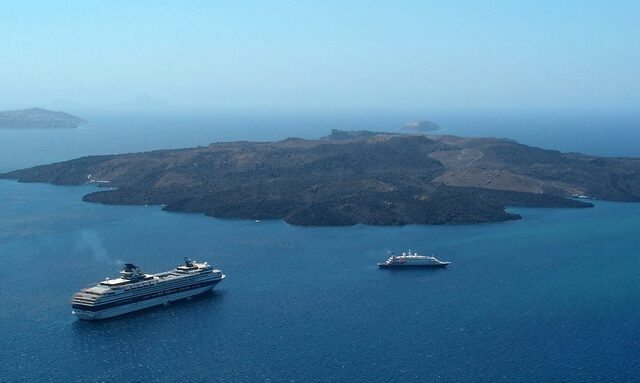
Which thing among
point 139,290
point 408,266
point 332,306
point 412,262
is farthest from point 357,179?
point 139,290

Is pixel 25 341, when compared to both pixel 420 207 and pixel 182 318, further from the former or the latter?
pixel 420 207

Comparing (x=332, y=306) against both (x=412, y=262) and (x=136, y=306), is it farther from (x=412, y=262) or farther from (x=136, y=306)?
(x=136, y=306)

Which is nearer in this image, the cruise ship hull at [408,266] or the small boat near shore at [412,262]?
the cruise ship hull at [408,266]

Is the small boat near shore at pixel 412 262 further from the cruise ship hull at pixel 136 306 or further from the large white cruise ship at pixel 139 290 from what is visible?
the cruise ship hull at pixel 136 306

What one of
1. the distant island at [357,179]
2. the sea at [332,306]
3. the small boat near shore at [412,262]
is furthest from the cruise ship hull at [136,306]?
the distant island at [357,179]

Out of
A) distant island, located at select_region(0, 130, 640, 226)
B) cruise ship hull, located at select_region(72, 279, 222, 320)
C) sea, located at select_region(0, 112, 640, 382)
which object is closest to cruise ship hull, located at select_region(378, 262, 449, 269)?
sea, located at select_region(0, 112, 640, 382)

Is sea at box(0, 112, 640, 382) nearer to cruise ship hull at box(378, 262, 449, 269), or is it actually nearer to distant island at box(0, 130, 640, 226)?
cruise ship hull at box(378, 262, 449, 269)

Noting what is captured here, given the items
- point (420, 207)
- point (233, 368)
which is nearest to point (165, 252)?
point (233, 368)
